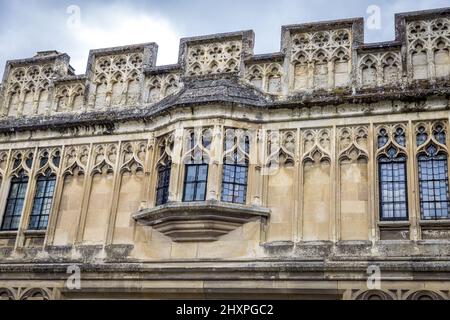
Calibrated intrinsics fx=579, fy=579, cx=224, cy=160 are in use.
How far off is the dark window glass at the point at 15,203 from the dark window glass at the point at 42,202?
1.24 ft

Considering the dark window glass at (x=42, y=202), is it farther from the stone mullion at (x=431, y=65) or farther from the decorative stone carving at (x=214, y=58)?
the stone mullion at (x=431, y=65)

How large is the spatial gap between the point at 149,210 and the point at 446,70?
7.00 metres

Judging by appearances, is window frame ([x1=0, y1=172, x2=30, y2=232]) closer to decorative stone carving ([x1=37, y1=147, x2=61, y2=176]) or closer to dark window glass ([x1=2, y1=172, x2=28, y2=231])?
dark window glass ([x1=2, y1=172, x2=28, y2=231])

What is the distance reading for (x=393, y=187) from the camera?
11.6m

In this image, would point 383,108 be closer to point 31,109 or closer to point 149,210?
point 149,210

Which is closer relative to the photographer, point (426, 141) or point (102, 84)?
point (426, 141)

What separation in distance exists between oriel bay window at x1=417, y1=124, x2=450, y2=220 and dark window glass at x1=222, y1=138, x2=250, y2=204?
357cm

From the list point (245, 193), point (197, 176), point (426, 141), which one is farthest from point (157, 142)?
point (426, 141)

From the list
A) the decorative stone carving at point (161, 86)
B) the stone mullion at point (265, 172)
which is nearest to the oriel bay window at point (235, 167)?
the stone mullion at point (265, 172)

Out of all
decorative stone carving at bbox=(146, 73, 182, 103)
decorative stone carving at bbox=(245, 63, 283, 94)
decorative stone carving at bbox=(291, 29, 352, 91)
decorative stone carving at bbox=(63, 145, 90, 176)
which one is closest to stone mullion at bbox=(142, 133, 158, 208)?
decorative stone carving at bbox=(146, 73, 182, 103)

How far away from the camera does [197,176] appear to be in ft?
40.7

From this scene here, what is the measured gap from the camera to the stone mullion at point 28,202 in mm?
13555

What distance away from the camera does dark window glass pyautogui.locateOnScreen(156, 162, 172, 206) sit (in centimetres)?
1264
